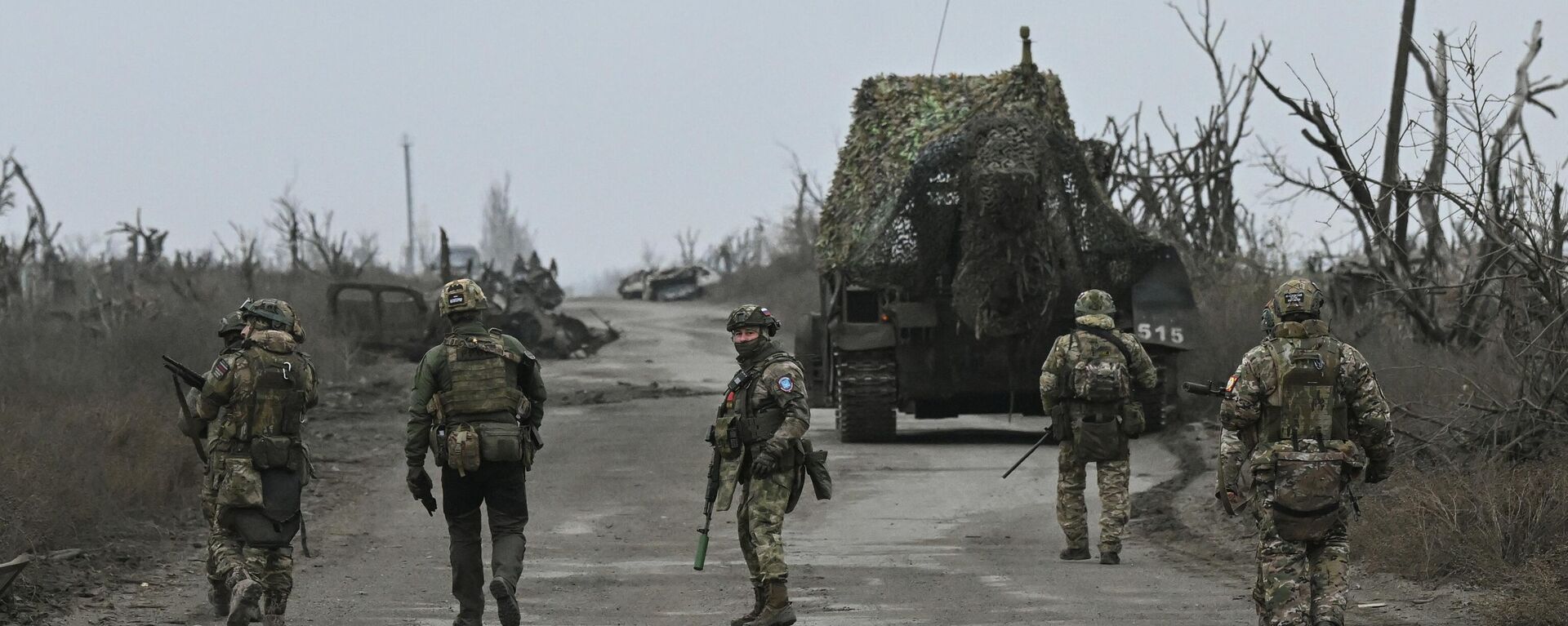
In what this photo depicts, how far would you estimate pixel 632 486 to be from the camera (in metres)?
15.9

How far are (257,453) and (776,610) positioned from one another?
8.26 ft

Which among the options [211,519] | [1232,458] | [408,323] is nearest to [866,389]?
[211,519]

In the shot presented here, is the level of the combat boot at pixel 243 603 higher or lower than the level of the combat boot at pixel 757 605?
higher

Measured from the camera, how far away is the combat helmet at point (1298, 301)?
8055mm

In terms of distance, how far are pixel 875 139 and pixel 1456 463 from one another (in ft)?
30.3

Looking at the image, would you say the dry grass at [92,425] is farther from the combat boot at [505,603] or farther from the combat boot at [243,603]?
the combat boot at [505,603]

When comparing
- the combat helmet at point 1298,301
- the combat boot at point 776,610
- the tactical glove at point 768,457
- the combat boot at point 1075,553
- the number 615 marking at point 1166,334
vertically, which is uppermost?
the combat helmet at point 1298,301

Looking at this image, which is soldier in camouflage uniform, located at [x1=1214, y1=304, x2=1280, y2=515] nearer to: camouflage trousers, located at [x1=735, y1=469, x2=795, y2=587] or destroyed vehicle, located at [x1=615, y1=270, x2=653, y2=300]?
camouflage trousers, located at [x1=735, y1=469, x2=795, y2=587]

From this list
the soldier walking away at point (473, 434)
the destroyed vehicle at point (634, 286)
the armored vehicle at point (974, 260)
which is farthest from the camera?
the destroyed vehicle at point (634, 286)

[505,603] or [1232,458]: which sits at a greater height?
[1232,458]

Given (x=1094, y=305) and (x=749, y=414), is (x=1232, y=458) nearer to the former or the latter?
(x=749, y=414)

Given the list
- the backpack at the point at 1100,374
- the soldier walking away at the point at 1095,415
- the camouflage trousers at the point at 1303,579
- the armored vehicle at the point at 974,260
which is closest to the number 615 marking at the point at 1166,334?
the armored vehicle at the point at 974,260

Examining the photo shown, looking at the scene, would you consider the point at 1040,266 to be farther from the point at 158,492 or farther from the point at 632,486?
the point at 158,492

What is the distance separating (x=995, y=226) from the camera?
17.1 m
